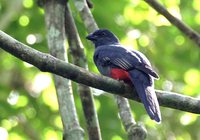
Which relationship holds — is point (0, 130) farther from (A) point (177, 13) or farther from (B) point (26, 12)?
(A) point (177, 13)

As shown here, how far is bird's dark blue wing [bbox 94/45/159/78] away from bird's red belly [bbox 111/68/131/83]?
0.04 meters

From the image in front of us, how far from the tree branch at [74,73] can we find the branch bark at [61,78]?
611 millimetres

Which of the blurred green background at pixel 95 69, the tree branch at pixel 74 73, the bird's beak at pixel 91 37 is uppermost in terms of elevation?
the tree branch at pixel 74 73

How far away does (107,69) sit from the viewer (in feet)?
17.3

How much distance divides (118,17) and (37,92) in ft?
5.78

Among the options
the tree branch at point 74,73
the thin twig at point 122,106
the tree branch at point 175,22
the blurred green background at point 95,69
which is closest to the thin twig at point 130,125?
the thin twig at point 122,106

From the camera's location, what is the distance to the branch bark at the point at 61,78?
4598 millimetres

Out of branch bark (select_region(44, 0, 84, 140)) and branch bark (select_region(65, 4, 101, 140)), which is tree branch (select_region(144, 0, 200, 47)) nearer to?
branch bark (select_region(65, 4, 101, 140))

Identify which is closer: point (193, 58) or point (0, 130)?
point (0, 130)

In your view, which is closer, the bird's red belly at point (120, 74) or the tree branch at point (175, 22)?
the bird's red belly at point (120, 74)

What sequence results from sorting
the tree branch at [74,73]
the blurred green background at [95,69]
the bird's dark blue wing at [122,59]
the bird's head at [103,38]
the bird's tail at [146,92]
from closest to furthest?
the tree branch at [74,73] → the bird's tail at [146,92] → the bird's dark blue wing at [122,59] → the bird's head at [103,38] → the blurred green background at [95,69]

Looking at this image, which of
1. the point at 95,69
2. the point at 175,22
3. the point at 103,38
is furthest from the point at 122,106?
the point at 95,69

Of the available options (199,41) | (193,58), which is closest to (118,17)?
(193,58)

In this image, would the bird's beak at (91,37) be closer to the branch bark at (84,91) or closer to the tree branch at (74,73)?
the branch bark at (84,91)
